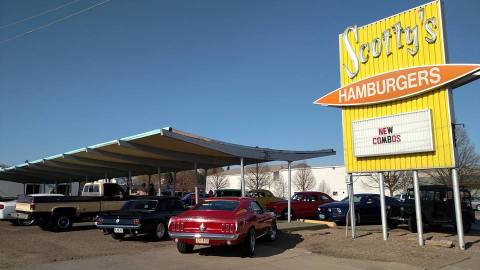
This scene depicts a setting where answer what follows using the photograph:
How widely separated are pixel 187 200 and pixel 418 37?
20515 mm

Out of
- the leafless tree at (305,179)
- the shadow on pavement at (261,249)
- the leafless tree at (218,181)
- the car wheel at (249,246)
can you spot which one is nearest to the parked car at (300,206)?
the shadow on pavement at (261,249)

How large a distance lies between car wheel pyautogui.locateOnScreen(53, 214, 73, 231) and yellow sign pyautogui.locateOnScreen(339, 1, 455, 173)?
467 inches

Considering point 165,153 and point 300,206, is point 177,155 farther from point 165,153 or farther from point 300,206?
point 300,206

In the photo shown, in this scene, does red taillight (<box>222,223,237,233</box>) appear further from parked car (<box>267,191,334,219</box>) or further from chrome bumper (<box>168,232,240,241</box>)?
parked car (<box>267,191,334,219</box>)

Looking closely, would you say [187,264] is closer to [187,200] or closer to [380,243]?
[380,243]

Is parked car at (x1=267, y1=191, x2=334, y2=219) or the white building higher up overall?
the white building

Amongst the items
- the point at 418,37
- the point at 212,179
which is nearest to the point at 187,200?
the point at 418,37

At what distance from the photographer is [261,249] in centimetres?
1330

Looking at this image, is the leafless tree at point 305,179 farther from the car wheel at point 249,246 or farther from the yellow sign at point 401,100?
the car wheel at point 249,246

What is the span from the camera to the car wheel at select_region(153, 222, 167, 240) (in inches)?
603

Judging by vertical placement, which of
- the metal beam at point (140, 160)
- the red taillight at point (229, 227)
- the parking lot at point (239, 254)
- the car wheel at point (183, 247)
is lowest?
the parking lot at point (239, 254)

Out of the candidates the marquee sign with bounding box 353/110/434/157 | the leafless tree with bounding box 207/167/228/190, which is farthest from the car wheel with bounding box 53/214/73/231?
the leafless tree with bounding box 207/167/228/190

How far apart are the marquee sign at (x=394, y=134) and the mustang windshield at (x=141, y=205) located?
730 centimetres

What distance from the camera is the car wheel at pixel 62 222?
1909 centimetres
